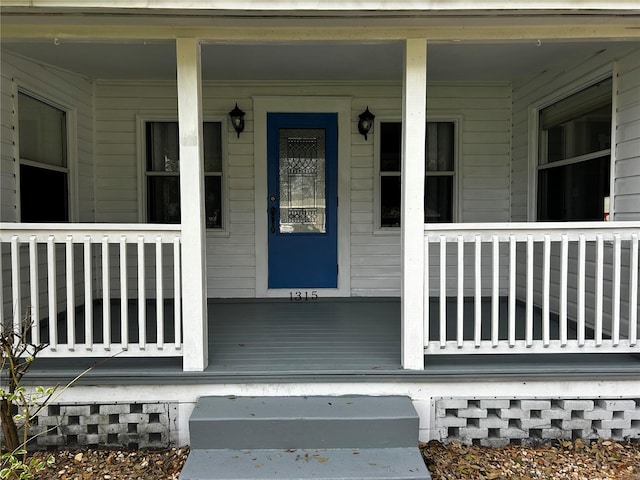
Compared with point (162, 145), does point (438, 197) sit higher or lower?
lower

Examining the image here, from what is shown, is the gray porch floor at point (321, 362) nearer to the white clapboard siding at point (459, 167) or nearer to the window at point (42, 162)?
Answer: the white clapboard siding at point (459, 167)

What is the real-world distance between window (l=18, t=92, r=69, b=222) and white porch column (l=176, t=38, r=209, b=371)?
71.3 inches

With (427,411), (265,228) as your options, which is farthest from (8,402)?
(265,228)

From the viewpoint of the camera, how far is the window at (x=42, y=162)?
12.0 ft

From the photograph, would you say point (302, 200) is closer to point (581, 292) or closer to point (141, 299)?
point (141, 299)

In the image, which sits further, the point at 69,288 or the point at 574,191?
the point at 574,191

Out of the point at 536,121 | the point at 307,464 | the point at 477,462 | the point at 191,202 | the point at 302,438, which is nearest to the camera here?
the point at 307,464

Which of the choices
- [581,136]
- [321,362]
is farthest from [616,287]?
[321,362]

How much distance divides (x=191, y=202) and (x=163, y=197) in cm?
211

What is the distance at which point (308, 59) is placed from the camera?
378 cm

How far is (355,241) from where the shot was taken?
472cm

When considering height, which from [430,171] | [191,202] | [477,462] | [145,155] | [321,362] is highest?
[145,155]

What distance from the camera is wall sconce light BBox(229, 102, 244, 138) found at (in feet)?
14.8

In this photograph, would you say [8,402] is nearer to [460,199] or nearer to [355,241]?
[355,241]
